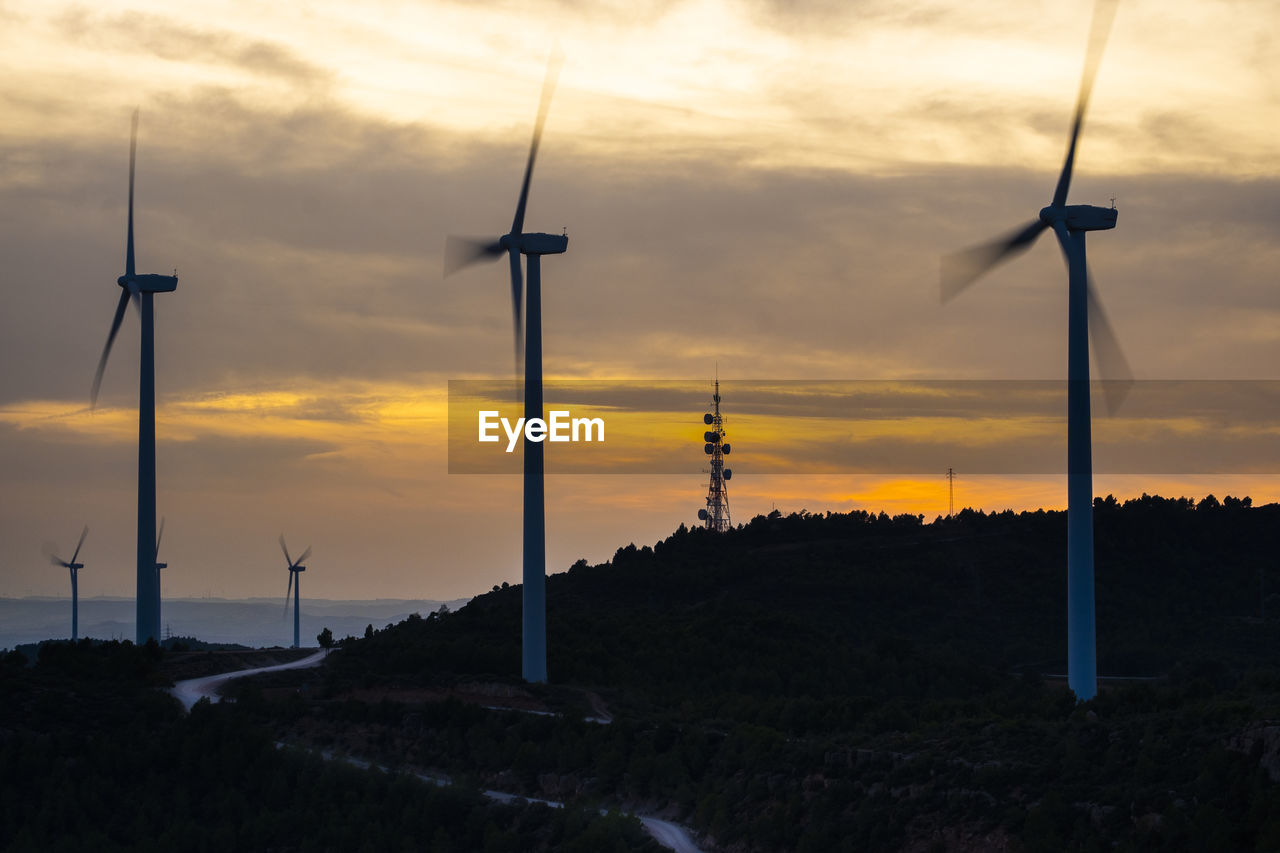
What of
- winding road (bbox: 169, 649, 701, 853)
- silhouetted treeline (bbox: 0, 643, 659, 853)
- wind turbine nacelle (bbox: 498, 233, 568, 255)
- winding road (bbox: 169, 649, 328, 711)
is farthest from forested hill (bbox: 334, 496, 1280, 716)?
wind turbine nacelle (bbox: 498, 233, 568, 255)

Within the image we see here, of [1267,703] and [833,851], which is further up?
[1267,703]

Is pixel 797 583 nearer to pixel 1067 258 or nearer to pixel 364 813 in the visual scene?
pixel 1067 258

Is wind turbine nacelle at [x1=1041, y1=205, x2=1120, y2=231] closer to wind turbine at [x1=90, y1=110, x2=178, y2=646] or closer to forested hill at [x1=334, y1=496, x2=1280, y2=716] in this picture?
forested hill at [x1=334, y1=496, x2=1280, y2=716]

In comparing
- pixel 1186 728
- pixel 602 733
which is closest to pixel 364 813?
pixel 602 733

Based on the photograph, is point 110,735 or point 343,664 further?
point 343,664

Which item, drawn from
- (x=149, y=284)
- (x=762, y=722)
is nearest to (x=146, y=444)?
(x=149, y=284)

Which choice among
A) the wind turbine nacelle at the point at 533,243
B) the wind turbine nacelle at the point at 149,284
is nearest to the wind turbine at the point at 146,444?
the wind turbine nacelle at the point at 149,284

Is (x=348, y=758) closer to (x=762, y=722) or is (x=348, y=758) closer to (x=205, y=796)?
(x=205, y=796)
